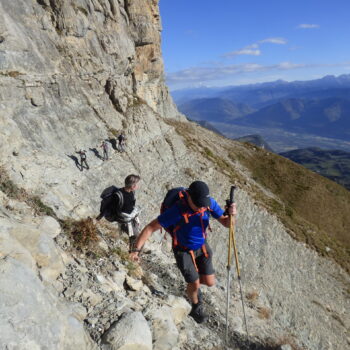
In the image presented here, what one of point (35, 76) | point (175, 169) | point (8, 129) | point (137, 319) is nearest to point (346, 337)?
point (175, 169)

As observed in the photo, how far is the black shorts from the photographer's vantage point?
354 inches

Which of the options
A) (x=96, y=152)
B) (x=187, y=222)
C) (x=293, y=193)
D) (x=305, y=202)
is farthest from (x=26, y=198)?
(x=293, y=193)

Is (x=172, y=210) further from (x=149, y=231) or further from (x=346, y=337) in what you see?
(x=346, y=337)

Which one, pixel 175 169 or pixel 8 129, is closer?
pixel 8 129

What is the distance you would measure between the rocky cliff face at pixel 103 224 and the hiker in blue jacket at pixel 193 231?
120 cm

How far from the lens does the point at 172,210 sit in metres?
8.40

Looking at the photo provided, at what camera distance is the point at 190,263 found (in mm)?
9078

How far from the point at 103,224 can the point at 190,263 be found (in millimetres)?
5448

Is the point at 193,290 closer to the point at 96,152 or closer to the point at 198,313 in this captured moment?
the point at 198,313

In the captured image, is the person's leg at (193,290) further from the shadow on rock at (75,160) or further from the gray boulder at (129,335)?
the shadow on rock at (75,160)

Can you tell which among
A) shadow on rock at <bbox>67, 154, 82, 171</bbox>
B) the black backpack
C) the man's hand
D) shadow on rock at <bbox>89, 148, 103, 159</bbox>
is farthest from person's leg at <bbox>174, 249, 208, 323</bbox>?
shadow on rock at <bbox>89, 148, 103, 159</bbox>

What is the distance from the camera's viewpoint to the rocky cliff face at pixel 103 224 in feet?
23.4

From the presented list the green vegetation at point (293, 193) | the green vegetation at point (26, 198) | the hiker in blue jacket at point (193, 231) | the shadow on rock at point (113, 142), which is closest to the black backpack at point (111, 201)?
the green vegetation at point (26, 198)

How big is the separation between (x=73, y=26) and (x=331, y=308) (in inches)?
1789
